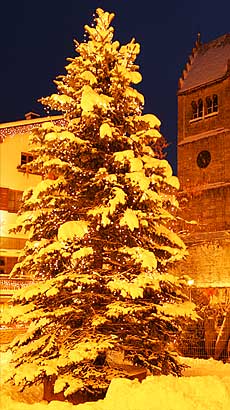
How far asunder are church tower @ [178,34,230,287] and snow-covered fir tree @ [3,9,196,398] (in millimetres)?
24303

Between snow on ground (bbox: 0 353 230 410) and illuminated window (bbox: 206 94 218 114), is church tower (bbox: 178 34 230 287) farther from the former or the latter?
snow on ground (bbox: 0 353 230 410)

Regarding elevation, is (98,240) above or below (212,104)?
below

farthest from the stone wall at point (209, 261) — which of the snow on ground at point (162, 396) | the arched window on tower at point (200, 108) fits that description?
the snow on ground at point (162, 396)

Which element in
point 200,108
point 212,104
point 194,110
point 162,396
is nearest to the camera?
point 162,396

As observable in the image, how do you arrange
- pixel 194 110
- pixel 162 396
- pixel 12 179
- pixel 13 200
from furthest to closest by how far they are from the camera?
pixel 194 110 → pixel 12 179 → pixel 13 200 → pixel 162 396

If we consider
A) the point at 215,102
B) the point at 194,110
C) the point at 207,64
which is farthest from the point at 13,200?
the point at 207,64

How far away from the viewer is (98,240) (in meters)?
11.5

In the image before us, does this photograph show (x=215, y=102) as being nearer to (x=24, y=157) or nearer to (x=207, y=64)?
(x=207, y=64)

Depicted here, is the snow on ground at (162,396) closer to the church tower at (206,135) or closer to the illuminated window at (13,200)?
the illuminated window at (13,200)

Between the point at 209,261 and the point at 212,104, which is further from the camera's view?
the point at 212,104

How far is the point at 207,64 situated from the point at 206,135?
641 cm

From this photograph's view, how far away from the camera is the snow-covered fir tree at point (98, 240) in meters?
10.7

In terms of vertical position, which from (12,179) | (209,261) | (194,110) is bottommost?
(209,261)

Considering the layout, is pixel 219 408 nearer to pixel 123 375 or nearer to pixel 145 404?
pixel 145 404
